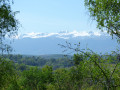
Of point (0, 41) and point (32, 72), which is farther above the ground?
point (0, 41)

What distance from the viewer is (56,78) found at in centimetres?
4178

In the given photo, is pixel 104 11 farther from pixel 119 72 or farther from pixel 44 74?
pixel 44 74

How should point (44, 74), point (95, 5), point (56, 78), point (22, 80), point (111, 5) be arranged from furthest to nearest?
point (44, 74) → point (22, 80) → point (56, 78) → point (95, 5) → point (111, 5)

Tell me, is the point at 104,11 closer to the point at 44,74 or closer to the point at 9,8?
the point at 9,8

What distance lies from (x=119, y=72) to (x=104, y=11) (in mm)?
3410

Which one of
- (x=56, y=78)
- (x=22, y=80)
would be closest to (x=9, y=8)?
(x=56, y=78)

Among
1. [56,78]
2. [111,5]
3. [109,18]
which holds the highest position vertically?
[111,5]

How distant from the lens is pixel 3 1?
29.9 ft

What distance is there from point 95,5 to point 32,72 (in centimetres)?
4469

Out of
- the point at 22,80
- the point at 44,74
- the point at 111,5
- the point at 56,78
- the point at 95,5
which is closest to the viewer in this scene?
the point at 111,5

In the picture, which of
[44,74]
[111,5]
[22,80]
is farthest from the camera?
[44,74]

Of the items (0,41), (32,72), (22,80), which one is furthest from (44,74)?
(0,41)

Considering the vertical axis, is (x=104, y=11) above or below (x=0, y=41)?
above

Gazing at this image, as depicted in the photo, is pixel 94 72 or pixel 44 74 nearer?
pixel 94 72
